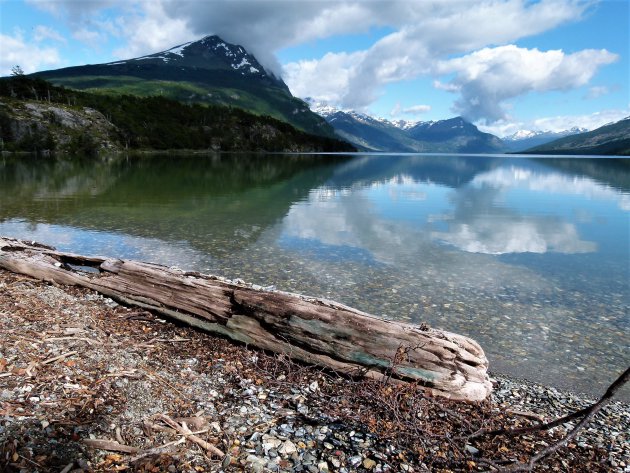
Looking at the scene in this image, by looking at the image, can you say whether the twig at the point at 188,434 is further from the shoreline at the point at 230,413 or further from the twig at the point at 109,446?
the twig at the point at 109,446

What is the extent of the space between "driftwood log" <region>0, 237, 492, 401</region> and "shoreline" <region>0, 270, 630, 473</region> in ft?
1.66

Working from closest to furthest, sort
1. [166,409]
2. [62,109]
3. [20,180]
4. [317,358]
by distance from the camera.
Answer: [166,409]
[317,358]
[20,180]
[62,109]

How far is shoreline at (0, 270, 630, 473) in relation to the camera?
7.24 meters

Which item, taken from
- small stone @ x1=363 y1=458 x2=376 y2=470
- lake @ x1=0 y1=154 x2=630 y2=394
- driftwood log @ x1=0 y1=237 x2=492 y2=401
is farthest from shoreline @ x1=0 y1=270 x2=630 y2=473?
lake @ x1=0 y1=154 x2=630 y2=394

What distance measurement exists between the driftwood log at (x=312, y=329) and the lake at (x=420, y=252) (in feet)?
13.2

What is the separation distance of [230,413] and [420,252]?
20.5 m

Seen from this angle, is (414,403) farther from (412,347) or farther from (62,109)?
(62,109)

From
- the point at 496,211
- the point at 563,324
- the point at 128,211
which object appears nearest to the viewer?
the point at 563,324

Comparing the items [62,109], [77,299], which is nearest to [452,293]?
[77,299]

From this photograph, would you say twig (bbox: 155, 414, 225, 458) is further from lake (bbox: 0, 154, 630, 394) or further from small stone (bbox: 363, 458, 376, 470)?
lake (bbox: 0, 154, 630, 394)

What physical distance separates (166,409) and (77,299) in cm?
790

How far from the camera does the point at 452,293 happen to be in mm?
19219

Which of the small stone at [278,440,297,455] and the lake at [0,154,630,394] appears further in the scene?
the lake at [0,154,630,394]

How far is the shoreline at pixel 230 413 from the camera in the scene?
23.7 ft
